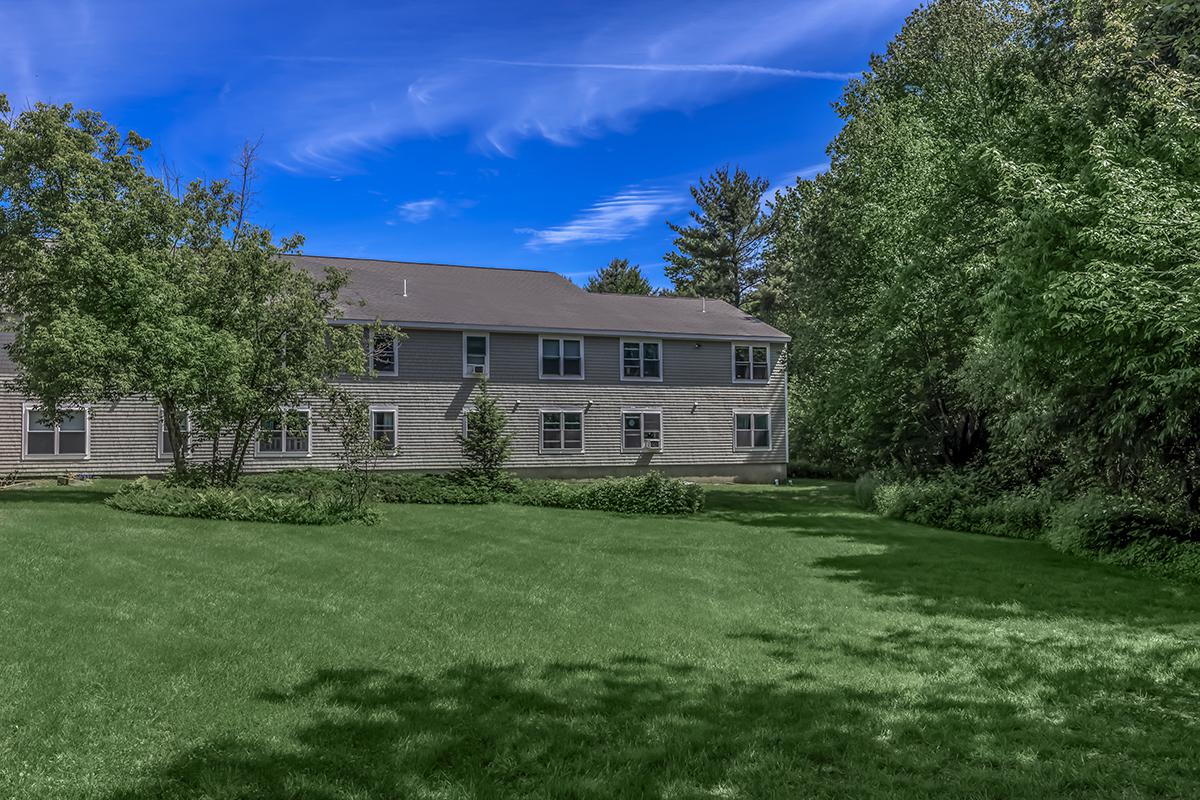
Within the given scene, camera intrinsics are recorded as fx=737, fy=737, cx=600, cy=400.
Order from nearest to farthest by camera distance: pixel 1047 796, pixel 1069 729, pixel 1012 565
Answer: pixel 1047 796 < pixel 1069 729 < pixel 1012 565

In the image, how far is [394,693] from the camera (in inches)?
225

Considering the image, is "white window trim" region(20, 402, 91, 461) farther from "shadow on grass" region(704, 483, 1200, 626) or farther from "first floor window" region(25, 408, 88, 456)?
"shadow on grass" region(704, 483, 1200, 626)

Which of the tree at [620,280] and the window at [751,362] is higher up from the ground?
the tree at [620,280]

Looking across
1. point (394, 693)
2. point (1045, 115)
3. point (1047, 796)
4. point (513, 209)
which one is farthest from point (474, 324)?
point (1047, 796)

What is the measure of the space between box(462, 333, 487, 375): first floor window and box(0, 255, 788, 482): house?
5 centimetres

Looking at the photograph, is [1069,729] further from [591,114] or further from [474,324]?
[474,324]

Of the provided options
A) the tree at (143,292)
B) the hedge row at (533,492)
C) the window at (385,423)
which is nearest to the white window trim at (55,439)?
the tree at (143,292)

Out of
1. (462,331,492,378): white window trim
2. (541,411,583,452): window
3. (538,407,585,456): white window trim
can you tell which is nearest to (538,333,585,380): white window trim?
(538,407,585,456): white window trim

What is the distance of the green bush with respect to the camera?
15.5 metres

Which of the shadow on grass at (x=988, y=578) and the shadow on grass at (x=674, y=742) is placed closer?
the shadow on grass at (x=674, y=742)

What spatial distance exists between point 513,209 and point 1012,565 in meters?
27.4

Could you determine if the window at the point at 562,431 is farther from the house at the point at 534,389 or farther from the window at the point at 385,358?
the window at the point at 385,358

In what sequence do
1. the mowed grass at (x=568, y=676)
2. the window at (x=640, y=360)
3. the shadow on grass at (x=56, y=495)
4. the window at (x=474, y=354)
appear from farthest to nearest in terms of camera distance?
the window at (x=640, y=360), the window at (x=474, y=354), the shadow on grass at (x=56, y=495), the mowed grass at (x=568, y=676)

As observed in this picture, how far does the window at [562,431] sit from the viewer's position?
29.4 m
